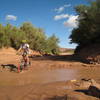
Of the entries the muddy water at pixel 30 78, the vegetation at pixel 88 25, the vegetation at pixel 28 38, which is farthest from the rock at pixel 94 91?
the vegetation at pixel 28 38

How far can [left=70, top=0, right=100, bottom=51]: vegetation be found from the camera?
1841cm

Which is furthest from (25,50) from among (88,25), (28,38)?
(28,38)

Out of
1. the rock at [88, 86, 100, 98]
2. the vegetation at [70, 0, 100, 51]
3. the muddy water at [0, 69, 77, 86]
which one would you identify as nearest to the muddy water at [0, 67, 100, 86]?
the muddy water at [0, 69, 77, 86]

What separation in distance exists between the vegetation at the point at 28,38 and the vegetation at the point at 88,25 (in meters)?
12.5

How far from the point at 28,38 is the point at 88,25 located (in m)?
21.6

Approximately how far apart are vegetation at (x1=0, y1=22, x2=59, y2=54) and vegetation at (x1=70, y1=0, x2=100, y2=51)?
12.5 meters

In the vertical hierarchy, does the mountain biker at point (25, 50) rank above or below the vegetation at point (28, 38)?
below

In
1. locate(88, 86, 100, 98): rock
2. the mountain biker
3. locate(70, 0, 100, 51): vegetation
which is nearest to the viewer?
locate(88, 86, 100, 98): rock

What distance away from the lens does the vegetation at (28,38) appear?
32.1 m

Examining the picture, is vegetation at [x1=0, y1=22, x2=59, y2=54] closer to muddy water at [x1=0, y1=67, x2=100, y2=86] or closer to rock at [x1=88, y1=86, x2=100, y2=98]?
muddy water at [x1=0, y1=67, x2=100, y2=86]

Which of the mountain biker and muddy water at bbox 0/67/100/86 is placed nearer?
muddy water at bbox 0/67/100/86

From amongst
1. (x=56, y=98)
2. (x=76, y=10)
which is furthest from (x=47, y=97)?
(x=76, y=10)

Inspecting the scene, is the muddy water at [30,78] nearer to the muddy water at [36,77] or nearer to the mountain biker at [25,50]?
the muddy water at [36,77]

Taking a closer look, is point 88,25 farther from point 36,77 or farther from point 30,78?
point 30,78
